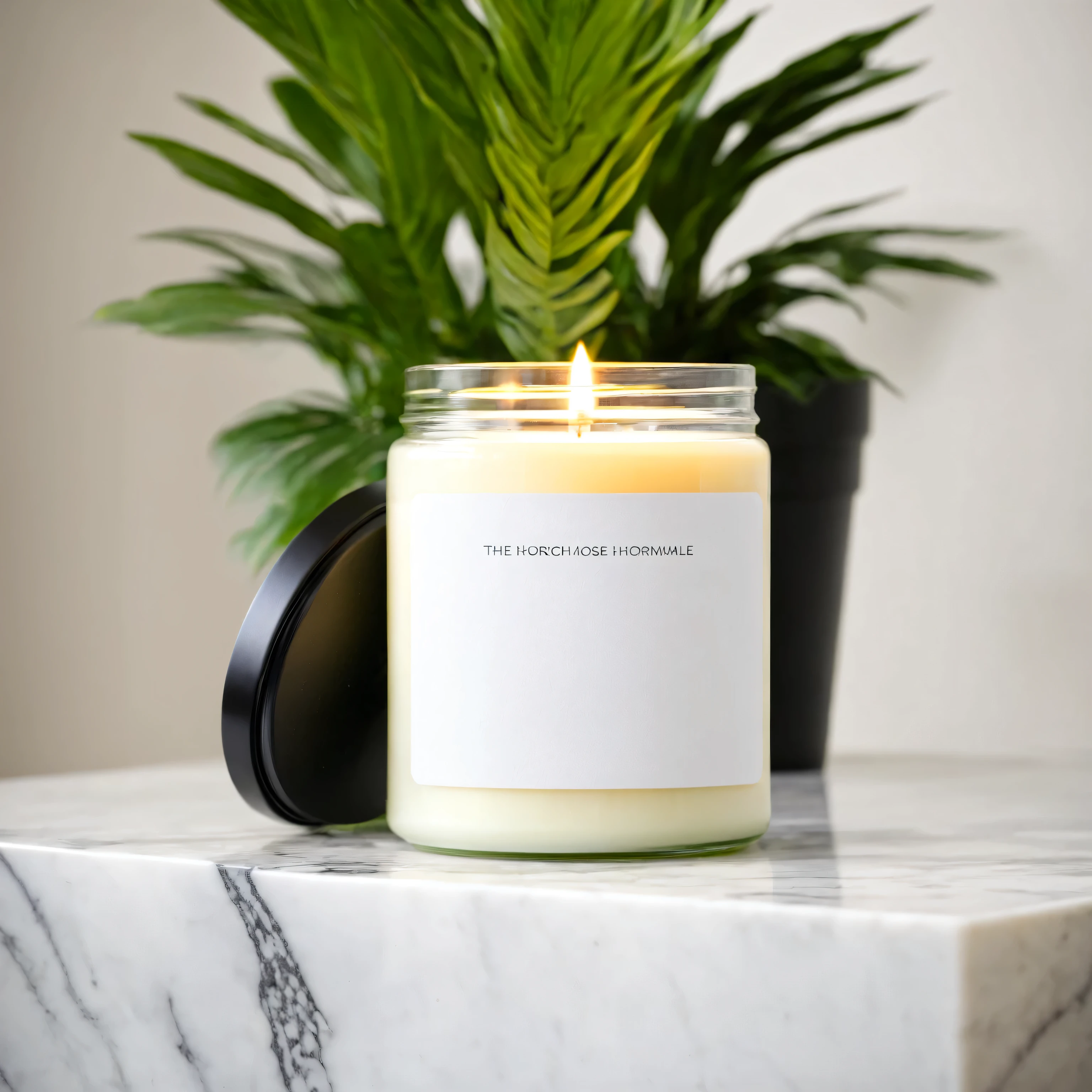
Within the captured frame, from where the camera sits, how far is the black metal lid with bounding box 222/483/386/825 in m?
0.48

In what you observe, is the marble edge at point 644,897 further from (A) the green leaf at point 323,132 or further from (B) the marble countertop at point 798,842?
(A) the green leaf at point 323,132

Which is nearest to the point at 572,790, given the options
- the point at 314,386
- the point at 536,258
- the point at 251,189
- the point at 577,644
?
the point at 577,644

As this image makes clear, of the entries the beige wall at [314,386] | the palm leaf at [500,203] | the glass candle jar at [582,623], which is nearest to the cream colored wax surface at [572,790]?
the glass candle jar at [582,623]

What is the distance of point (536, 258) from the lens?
→ 2.04ft

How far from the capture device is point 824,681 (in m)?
0.73

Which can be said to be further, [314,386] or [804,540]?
[314,386]

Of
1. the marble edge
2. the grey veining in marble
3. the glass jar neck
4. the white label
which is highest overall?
the glass jar neck

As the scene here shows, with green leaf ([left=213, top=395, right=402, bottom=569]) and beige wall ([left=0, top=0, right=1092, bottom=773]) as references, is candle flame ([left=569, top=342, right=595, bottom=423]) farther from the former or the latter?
beige wall ([left=0, top=0, right=1092, bottom=773])

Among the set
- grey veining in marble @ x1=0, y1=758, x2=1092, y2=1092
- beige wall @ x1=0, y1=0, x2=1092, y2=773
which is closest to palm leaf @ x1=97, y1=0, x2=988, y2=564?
beige wall @ x1=0, y1=0, x2=1092, y2=773

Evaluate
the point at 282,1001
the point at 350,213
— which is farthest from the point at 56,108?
the point at 282,1001

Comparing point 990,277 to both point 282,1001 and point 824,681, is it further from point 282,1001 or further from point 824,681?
point 282,1001

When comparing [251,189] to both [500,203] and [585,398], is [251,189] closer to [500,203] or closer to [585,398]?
[500,203]

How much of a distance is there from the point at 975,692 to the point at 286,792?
56 cm

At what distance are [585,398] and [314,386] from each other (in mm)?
857
